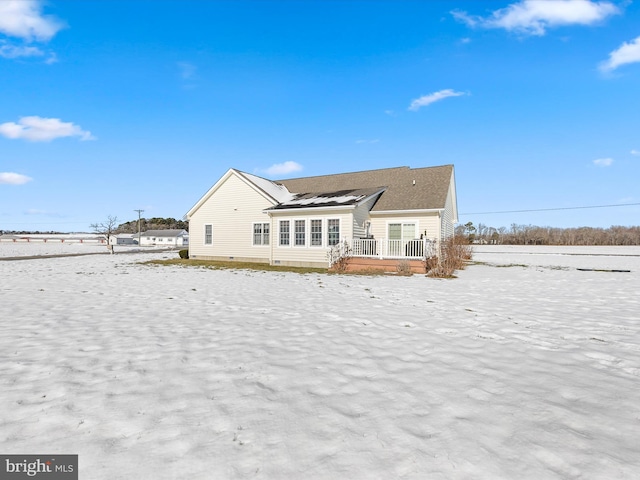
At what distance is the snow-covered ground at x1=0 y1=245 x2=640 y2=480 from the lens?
2.38m

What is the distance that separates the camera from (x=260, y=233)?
22.1 metres

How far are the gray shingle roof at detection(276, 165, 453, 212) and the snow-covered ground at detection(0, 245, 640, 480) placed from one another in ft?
41.4

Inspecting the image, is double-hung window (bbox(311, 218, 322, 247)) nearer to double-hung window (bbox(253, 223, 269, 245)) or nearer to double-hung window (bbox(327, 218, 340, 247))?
double-hung window (bbox(327, 218, 340, 247))

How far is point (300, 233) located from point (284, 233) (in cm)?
122

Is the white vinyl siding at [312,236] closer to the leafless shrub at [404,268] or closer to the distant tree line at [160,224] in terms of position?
the leafless shrub at [404,268]

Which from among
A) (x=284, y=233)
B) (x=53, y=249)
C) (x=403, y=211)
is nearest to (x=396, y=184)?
(x=403, y=211)

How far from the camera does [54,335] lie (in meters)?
5.36

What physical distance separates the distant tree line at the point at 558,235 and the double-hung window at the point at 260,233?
61546 mm

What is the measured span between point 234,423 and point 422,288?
9504mm

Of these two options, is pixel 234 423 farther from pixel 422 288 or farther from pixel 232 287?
pixel 422 288

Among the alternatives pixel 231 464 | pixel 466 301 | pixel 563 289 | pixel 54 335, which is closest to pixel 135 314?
pixel 54 335
